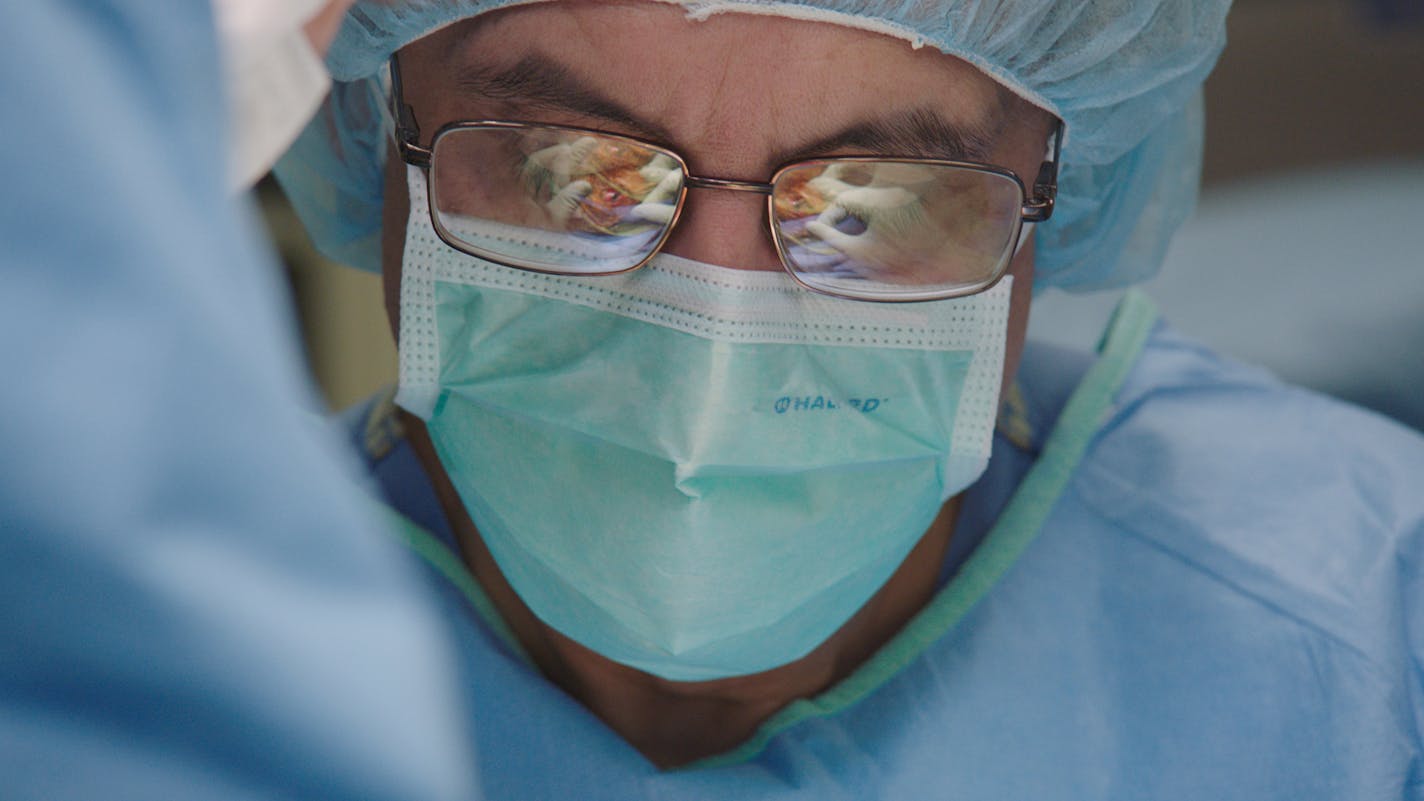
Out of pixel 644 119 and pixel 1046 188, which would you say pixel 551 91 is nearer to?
pixel 644 119

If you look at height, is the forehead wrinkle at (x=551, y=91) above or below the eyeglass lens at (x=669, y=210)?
above

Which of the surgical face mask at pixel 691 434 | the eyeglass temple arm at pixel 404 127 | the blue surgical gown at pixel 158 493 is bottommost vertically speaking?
the surgical face mask at pixel 691 434

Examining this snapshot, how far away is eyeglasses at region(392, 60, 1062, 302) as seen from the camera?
39.3 inches

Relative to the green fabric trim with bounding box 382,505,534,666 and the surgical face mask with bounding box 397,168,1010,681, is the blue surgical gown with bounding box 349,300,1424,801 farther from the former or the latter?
the surgical face mask with bounding box 397,168,1010,681

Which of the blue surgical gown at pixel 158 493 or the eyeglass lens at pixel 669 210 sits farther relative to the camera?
the eyeglass lens at pixel 669 210

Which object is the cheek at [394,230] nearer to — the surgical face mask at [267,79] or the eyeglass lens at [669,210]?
the eyeglass lens at [669,210]

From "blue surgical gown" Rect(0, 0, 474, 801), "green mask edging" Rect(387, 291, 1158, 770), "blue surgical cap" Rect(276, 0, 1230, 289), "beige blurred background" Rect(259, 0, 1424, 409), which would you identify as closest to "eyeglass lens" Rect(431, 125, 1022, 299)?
"blue surgical cap" Rect(276, 0, 1230, 289)

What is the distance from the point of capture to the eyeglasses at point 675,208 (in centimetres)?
100

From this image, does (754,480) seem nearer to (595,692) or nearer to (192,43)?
(595,692)

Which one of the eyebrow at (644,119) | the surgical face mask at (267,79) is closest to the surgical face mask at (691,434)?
the eyebrow at (644,119)

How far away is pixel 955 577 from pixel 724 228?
484 mm

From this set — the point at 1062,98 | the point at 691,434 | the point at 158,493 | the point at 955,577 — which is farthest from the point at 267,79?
the point at 955,577

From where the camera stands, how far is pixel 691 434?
945mm

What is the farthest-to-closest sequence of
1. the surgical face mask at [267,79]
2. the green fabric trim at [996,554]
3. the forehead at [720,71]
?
the green fabric trim at [996,554] < the forehead at [720,71] < the surgical face mask at [267,79]
